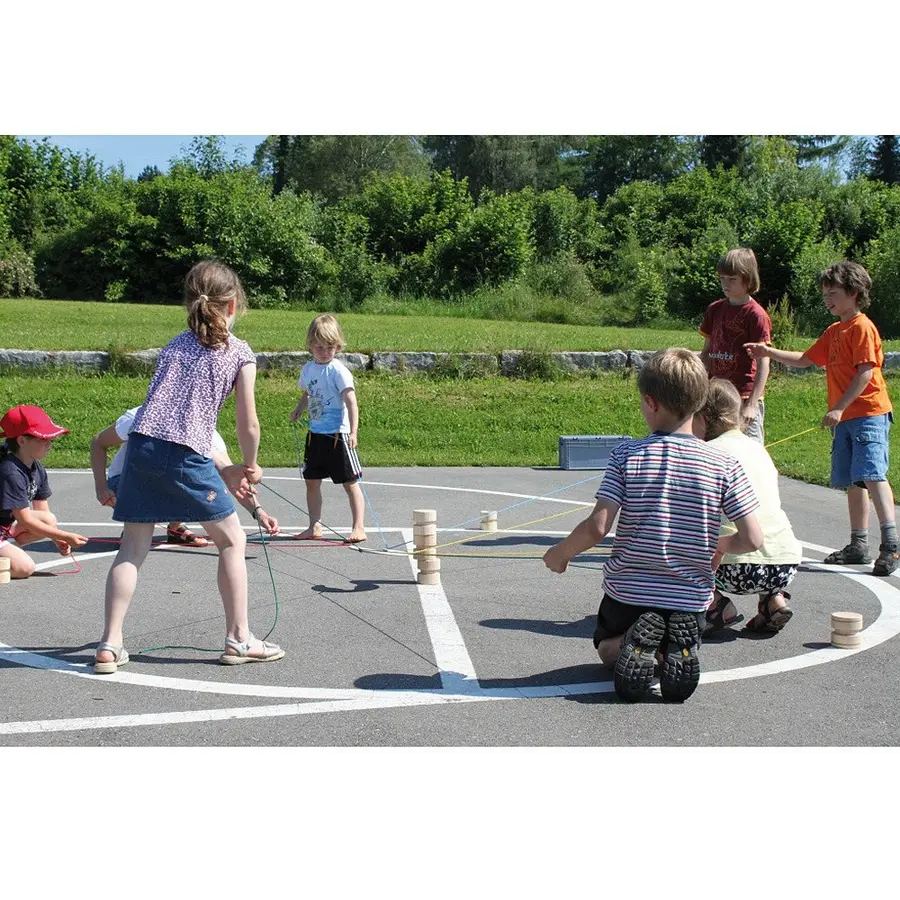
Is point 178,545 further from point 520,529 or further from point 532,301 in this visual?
point 532,301

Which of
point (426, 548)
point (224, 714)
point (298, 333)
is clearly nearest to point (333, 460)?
point (426, 548)

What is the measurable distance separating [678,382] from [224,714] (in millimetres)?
2246

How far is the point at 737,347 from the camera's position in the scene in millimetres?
7637

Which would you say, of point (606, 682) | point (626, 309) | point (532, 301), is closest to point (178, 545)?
point (606, 682)

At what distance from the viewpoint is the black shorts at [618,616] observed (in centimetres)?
479

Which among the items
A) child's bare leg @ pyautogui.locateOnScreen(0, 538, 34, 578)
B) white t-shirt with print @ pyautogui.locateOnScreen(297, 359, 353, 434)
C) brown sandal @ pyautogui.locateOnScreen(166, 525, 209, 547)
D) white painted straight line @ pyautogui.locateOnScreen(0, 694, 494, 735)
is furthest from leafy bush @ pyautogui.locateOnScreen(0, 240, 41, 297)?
white painted straight line @ pyautogui.locateOnScreen(0, 694, 494, 735)

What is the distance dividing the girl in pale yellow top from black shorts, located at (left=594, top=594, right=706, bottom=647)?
99cm

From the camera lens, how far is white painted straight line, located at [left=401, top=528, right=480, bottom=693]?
198 inches

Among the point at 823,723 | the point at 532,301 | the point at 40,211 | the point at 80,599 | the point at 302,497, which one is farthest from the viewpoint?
the point at 40,211

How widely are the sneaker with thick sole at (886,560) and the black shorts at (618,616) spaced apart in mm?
3020

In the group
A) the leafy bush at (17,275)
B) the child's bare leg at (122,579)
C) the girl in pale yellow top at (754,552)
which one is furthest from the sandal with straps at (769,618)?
the leafy bush at (17,275)

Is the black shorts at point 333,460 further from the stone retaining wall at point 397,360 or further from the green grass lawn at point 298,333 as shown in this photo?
the green grass lawn at point 298,333

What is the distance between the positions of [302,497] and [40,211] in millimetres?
28234

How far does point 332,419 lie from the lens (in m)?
8.25
